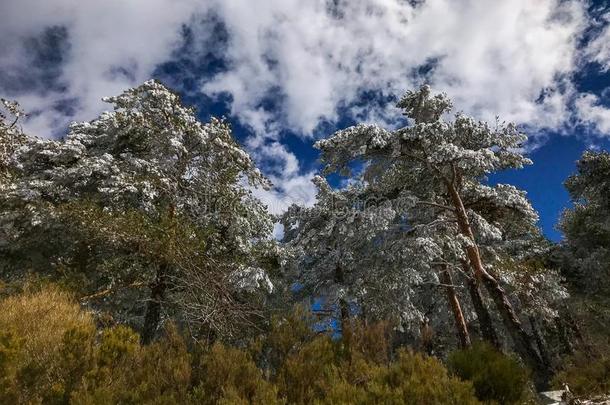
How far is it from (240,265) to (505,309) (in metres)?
8.02

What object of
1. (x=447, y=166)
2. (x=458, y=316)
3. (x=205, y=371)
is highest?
(x=447, y=166)

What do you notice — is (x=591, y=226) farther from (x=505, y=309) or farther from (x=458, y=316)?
(x=505, y=309)

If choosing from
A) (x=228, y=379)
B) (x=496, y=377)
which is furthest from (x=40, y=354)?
(x=496, y=377)

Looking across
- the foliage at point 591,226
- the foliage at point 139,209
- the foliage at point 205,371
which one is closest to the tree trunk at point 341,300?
the foliage at point 139,209

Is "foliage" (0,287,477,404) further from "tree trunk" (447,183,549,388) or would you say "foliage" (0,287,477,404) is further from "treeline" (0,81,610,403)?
"tree trunk" (447,183,549,388)

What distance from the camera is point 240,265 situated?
1231 centimetres

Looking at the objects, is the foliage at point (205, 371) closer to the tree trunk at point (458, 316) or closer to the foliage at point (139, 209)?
the foliage at point (139, 209)

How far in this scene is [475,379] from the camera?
21.7 ft

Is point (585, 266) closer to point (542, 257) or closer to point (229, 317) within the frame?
point (542, 257)

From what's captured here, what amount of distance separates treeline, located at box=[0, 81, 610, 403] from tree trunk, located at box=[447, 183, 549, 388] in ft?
0.19

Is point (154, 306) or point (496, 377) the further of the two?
point (154, 306)

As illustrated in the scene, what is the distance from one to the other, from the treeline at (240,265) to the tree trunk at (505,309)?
0.19 ft

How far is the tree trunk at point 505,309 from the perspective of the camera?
12032 millimetres

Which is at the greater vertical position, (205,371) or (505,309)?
(505,309)
